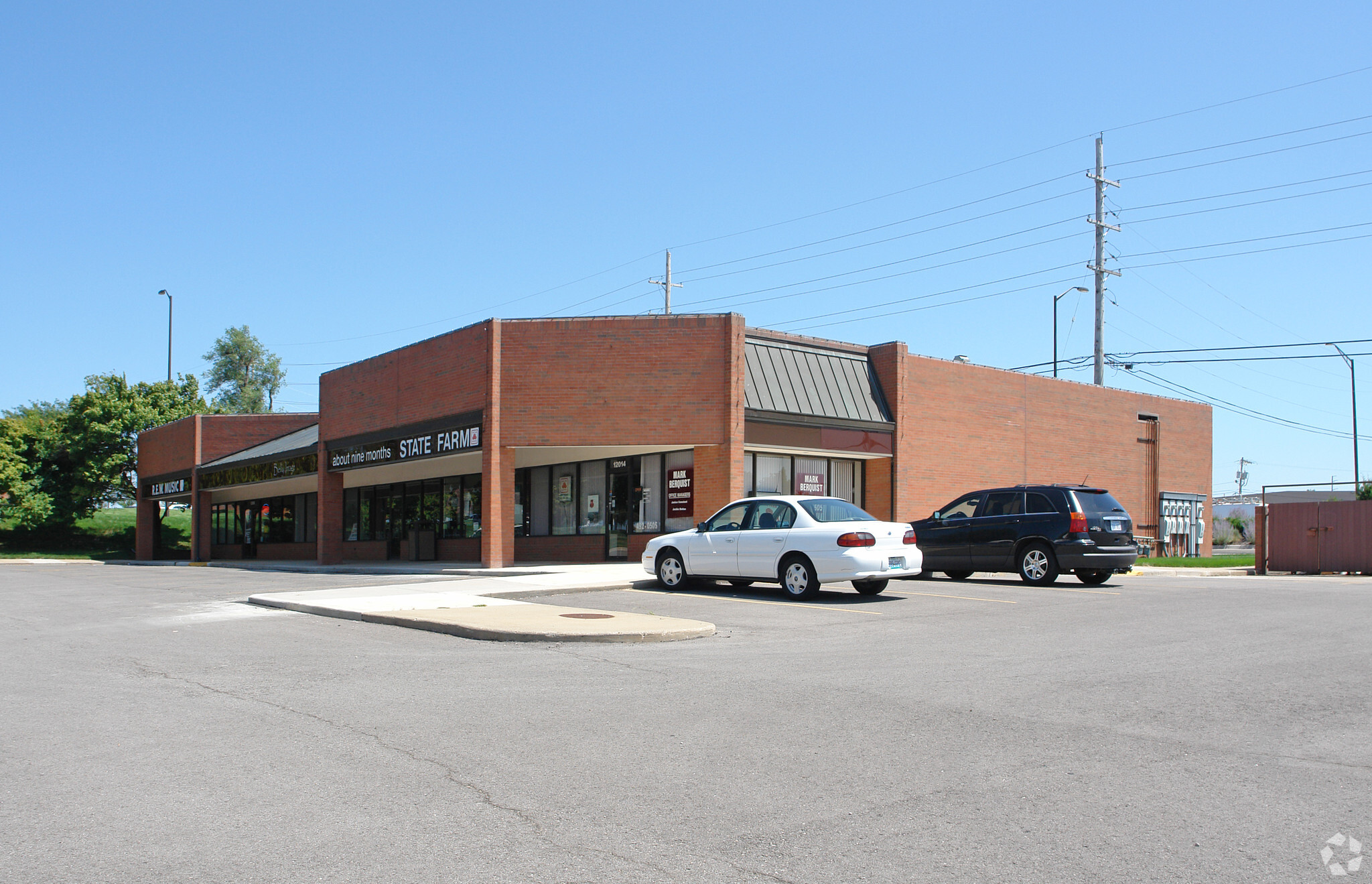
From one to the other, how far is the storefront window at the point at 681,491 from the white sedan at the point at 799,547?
7.83m

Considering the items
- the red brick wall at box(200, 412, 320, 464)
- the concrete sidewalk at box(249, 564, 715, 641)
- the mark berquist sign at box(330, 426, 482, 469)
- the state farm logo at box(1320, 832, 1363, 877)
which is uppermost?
the red brick wall at box(200, 412, 320, 464)

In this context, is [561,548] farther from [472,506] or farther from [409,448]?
[409,448]

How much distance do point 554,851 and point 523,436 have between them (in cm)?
2197

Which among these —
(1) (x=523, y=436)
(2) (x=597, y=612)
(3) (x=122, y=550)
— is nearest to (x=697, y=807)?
(2) (x=597, y=612)

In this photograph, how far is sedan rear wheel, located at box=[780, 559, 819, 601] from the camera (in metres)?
15.8

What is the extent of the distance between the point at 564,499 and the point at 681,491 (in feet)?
16.5

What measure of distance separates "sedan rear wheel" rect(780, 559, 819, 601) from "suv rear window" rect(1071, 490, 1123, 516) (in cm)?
570

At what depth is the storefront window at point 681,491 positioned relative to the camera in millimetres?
25750

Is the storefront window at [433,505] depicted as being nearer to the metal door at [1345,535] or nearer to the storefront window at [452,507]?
the storefront window at [452,507]

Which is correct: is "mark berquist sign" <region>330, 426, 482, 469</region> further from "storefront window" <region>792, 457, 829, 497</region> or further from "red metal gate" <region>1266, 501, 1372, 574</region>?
"red metal gate" <region>1266, 501, 1372, 574</region>

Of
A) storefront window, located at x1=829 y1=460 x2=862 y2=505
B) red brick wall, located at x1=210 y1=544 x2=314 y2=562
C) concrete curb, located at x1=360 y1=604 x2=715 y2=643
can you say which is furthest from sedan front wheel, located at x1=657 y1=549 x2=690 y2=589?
red brick wall, located at x1=210 y1=544 x2=314 y2=562

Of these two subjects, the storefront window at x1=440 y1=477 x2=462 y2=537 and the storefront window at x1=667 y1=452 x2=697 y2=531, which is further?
the storefront window at x1=440 y1=477 x2=462 y2=537

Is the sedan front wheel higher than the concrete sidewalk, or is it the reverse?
the sedan front wheel

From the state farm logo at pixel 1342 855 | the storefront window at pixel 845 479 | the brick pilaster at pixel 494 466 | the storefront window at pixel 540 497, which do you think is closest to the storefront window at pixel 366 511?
the storefront window at pixel 540 497
